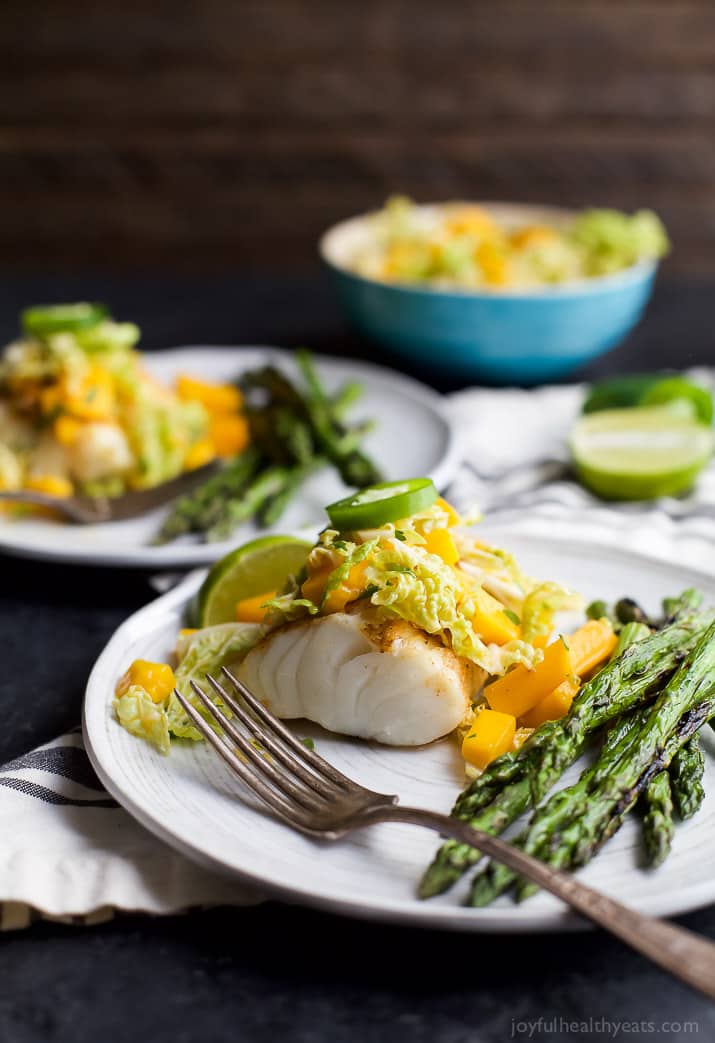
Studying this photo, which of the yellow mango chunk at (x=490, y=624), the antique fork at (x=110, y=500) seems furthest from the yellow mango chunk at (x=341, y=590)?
the antique fork at (x=110, y=500)

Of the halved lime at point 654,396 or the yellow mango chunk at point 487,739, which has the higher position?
the yellow mango chunk at point 487,739

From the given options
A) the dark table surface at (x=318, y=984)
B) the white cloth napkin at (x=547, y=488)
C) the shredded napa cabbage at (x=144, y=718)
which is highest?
the shredded napa cabbage at (x=144, y=718)

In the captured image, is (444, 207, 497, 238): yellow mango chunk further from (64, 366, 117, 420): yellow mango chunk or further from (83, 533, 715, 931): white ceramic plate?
(83, 533, 715, 931): white ceramic plate

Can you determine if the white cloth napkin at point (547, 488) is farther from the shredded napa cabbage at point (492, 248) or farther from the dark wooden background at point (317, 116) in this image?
the dark wooden background at point (317, 116)

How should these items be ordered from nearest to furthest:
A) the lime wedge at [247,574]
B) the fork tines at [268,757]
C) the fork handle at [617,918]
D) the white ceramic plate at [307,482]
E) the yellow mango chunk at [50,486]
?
the fork handle at [617,918]
the fork tines at [268,757]
the lime wedge at [247,574]
the white ceramic plate at [307,482]
the yellow mango chunk at [50,486]

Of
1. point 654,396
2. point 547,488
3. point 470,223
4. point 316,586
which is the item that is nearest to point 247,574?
point 316,586

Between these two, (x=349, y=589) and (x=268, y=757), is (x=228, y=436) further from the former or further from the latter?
(x=268, y=757)

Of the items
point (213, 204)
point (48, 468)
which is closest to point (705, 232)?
point (213, 204)
